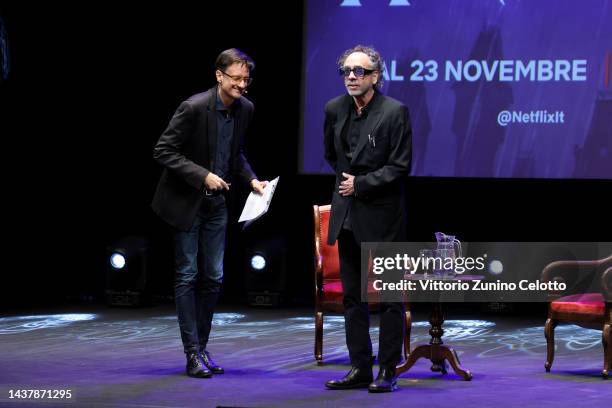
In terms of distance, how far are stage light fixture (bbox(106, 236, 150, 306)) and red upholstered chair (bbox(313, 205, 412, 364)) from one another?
2.59 meters

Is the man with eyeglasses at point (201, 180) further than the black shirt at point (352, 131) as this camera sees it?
Yes

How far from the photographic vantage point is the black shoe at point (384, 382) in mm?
4250

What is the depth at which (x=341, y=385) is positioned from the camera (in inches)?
171

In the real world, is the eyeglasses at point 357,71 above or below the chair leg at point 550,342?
above

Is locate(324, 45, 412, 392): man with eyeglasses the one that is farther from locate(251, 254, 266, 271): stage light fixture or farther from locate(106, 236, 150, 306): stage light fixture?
locate(106, 236, 150, 306): stage light fixture

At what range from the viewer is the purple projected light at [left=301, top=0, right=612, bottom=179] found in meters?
7.15

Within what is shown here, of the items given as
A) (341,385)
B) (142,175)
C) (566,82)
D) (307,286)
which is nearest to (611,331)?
(341,385)

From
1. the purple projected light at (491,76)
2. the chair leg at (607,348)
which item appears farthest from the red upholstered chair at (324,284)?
the purple projected light at (491,76)

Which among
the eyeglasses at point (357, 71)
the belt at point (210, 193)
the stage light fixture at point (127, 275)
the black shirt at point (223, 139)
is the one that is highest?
the eyeglasses at point (357, 71)

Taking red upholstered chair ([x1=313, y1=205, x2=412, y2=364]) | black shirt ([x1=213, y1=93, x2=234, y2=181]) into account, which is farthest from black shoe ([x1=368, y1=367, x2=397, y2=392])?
black shirt ([x1=213, y1=93, x2=234, y2=181])

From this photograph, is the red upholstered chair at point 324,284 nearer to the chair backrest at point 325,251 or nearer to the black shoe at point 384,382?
the chair backrest at point 325,251

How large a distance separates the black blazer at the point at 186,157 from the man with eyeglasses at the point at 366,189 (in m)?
0.61

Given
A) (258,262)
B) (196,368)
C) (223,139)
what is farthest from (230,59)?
(258,262)

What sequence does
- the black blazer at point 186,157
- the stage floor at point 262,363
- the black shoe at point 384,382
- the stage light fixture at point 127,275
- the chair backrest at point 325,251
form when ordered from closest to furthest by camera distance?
the stage floor at point 262,363 < the black shoe at point 384,382 < the black blazer at point 186,157 < the chair backrest at point 325,251 < the stage light fixture at point 127,275
